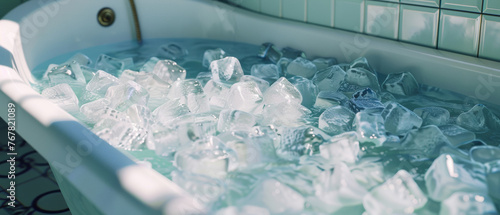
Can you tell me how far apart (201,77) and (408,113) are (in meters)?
0.65

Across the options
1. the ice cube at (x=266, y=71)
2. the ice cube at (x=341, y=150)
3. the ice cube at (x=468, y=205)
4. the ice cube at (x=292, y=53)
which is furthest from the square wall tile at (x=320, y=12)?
the ice cube at (x=468, y=205)

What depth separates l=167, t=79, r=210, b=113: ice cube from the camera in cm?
122

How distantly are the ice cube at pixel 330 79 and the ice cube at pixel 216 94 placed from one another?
0.90 feet

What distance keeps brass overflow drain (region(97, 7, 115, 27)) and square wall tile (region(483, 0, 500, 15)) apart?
4.63ft

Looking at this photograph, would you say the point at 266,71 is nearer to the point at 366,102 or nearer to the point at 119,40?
the point at 366,102

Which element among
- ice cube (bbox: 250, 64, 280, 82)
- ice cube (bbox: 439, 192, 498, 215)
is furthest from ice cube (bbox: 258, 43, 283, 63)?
ice cube (bbox: 439, 192, 498, 215)

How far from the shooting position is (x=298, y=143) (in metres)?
0.95

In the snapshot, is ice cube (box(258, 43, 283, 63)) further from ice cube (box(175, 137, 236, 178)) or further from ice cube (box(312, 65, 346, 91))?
ice cube (box(175, 137, 236, 178))

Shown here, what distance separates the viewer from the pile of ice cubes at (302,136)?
75 cm

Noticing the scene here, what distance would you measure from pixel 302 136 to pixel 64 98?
654 mm

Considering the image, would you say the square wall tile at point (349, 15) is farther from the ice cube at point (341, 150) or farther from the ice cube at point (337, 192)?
the ice cube at point (337, 192)

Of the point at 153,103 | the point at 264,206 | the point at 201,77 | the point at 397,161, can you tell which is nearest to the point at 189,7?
the point at 201,77

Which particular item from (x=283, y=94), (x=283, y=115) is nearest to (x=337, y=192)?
(x=283, y=115)

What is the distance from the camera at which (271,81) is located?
4.81 feet
